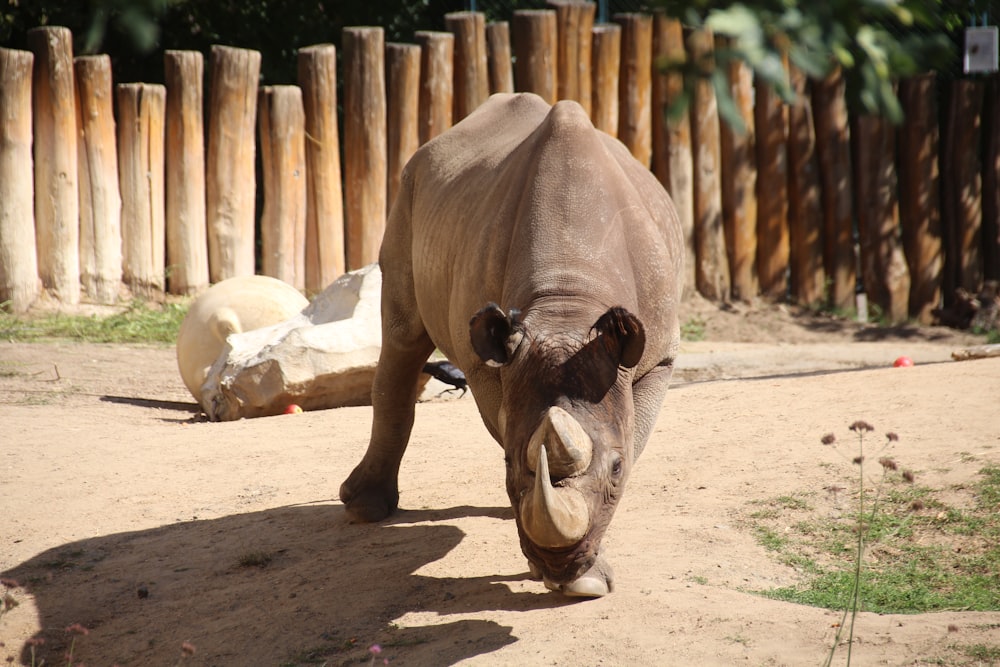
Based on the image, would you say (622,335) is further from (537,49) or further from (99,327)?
(537,49)

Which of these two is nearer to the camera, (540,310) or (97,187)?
(540,310)

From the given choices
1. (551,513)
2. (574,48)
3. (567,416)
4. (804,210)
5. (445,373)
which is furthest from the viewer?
(804,210)

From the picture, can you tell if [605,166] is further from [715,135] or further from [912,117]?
[912,117]

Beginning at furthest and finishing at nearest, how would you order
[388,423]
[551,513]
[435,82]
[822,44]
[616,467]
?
[435,82] → [388,423] → [616,467] → [551,513] → [822,44]

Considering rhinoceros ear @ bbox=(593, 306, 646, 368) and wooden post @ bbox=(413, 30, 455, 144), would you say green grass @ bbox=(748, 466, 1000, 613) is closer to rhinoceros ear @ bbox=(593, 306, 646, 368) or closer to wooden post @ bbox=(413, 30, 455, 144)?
rhinoceros ear @ bbox=(593, 306, 646, 368)

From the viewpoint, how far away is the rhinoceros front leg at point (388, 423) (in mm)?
5816

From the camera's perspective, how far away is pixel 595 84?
1182cm

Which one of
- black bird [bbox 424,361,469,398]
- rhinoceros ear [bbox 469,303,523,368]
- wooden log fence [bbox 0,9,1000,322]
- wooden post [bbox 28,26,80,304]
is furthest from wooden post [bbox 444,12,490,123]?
rhinoceros ear [bbox 469,303,523,368]

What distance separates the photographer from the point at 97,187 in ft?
35.8

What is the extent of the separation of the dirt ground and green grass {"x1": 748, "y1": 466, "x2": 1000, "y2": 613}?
0.47 ft

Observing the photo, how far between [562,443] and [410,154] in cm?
825

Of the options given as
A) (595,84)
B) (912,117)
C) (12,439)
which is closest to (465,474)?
(12,439)

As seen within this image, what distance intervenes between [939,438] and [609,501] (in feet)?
9.45

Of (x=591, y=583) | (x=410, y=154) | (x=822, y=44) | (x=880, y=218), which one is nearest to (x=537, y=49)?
(x=410, y=154)
